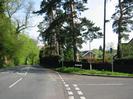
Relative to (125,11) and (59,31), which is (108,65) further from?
(59,31)

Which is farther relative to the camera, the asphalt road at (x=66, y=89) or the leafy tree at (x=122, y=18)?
the leafy tree at (x=122, y=18)

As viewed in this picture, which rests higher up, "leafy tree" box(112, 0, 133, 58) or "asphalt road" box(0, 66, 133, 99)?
"leafy tree" box(112, 0, 133, 58)

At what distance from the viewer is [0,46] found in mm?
76688

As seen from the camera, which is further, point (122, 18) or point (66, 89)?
point (122, 18)

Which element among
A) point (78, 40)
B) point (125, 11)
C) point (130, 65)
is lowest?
point (130, 65)

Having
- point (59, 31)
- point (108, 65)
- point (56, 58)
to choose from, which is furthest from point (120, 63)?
point (56, 58)

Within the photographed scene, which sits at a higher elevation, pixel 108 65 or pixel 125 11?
pixel 125 11

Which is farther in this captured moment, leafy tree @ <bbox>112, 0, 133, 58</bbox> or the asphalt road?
leafy tree @ <bbox>112, 0, 133, 58</bbox>

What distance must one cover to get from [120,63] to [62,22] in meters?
14.7

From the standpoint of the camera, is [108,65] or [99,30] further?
[99,30]

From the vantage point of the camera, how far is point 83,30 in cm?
5866

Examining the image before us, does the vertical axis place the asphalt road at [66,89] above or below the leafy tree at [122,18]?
below

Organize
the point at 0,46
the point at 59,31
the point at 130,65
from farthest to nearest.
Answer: the point at 0,46
the point at 59,31
the point at 130,65

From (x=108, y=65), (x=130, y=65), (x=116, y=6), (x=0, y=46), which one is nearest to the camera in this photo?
(x=130, y=65)
